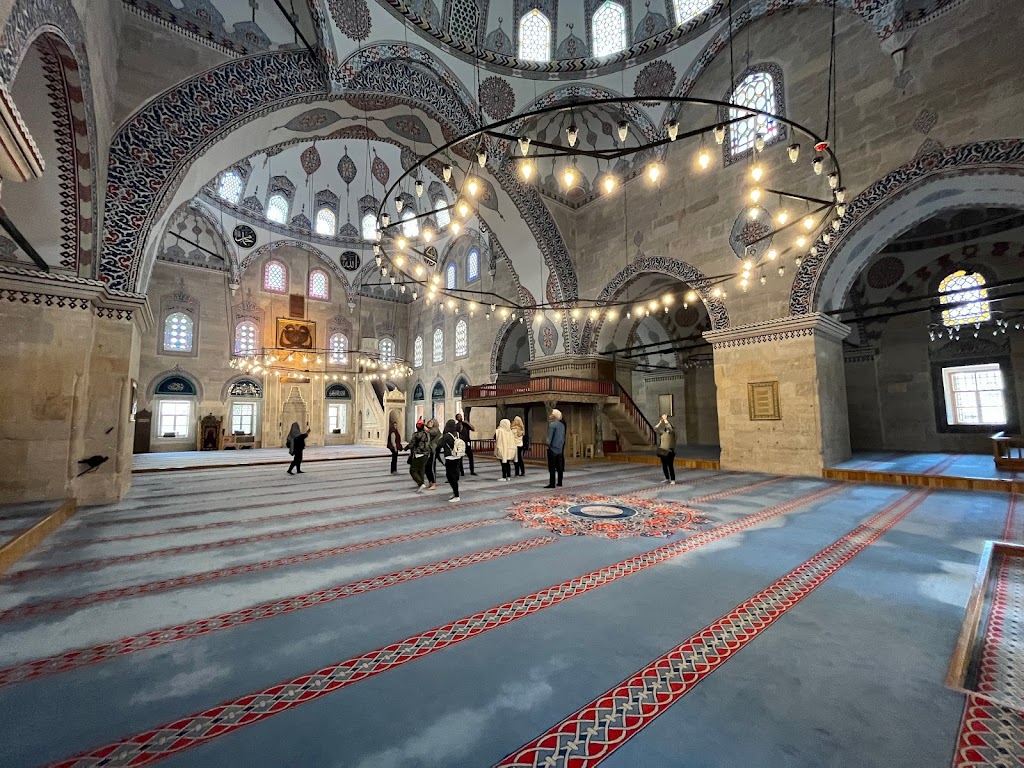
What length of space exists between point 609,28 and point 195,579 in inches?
491

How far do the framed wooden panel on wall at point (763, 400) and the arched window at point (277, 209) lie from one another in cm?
1815

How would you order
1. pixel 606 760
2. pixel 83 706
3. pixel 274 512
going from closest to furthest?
pixel 606 760
pixel 83 706
pixel 274 512

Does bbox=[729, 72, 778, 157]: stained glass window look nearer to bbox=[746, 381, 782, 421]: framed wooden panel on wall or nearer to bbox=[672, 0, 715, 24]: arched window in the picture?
bbox=[672, 0, 715, 24]: arched window

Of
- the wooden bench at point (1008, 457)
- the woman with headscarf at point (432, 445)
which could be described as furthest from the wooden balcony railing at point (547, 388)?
the wooden bench at point (1008, 457)

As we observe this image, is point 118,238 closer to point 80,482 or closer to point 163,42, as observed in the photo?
point 163,42

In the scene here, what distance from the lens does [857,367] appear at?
1216cm

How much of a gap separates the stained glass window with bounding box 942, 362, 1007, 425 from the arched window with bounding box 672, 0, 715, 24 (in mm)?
10368

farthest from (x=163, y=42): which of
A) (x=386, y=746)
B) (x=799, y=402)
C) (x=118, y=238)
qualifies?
(x=799, y=402)

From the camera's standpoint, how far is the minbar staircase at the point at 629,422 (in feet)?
40.1

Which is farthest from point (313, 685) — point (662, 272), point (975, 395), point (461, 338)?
point (461, 338)

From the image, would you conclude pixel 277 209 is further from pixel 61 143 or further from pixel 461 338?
pixel 61 143

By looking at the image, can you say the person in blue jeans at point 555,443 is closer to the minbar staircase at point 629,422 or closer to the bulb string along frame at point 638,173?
the bulb string along frame at point 638,173

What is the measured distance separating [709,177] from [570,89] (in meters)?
3.74

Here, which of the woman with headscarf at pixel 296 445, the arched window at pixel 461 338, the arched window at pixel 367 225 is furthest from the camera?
the arched window at pixel 367 225
